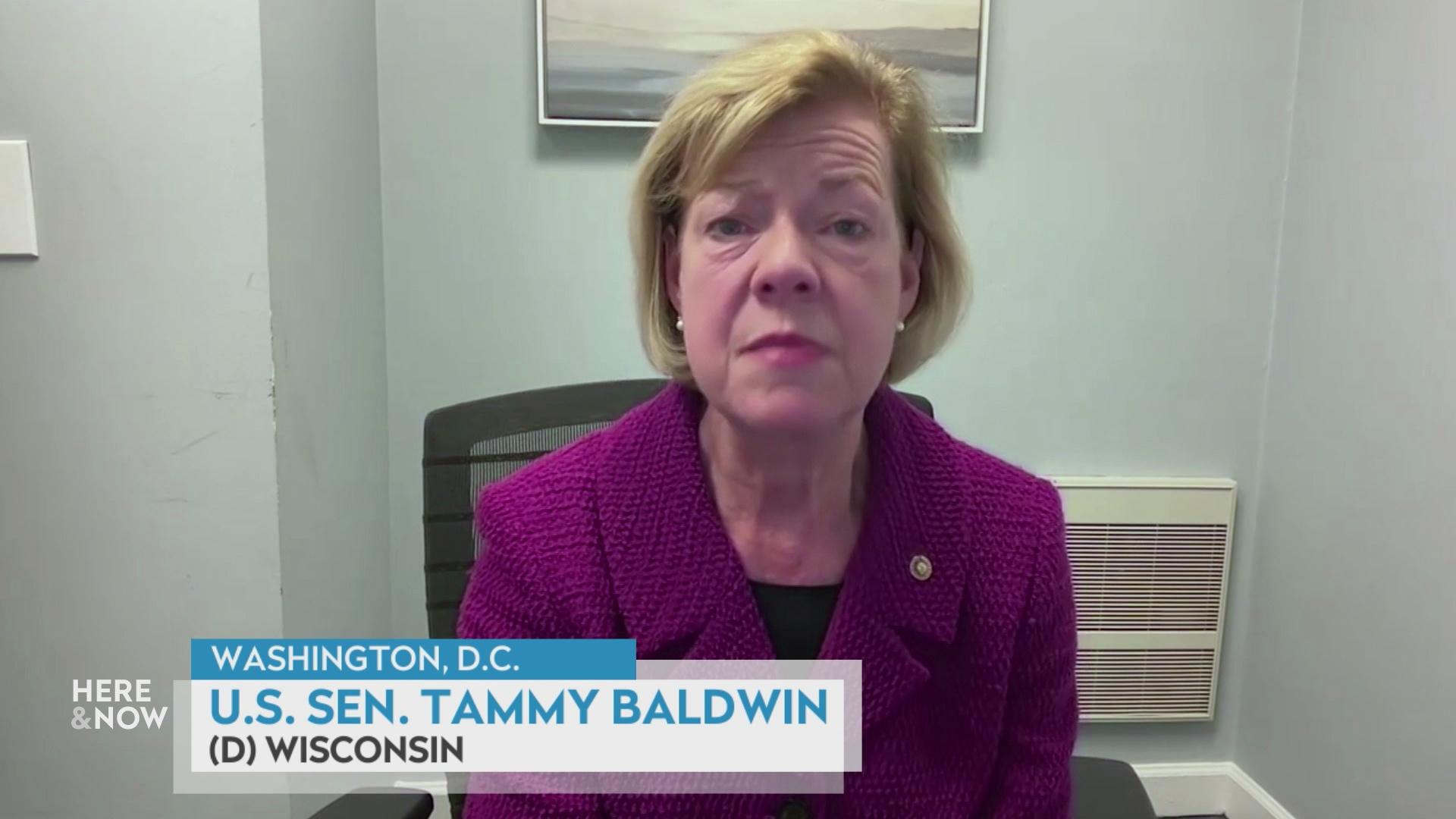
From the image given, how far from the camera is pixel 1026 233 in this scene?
182cm

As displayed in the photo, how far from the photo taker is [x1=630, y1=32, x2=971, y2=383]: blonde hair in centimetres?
77

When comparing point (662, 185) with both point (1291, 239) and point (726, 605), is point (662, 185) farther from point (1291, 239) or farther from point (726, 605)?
point (1291, 239)

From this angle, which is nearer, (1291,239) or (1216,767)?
(1291,239)

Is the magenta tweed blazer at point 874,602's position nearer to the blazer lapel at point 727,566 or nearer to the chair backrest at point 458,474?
the blazer lapel at point 727,566

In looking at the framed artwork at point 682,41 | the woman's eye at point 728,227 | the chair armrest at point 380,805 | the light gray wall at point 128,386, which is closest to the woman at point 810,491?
the woman's eye at point 728,227

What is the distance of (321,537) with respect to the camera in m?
1.41

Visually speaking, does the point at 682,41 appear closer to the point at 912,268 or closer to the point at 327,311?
the point at 327,311

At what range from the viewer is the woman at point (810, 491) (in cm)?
77

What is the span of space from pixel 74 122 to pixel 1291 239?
75.6 inches

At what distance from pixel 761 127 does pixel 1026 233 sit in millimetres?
1182

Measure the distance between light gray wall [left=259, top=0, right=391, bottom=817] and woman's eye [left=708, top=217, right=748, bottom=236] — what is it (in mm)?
663

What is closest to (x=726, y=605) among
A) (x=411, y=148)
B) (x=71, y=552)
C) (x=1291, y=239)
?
(x=71, y=552)

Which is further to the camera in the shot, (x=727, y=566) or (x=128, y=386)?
(x=128, y=386)

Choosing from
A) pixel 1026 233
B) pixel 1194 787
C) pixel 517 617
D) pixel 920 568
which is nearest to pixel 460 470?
pixel 517 617
